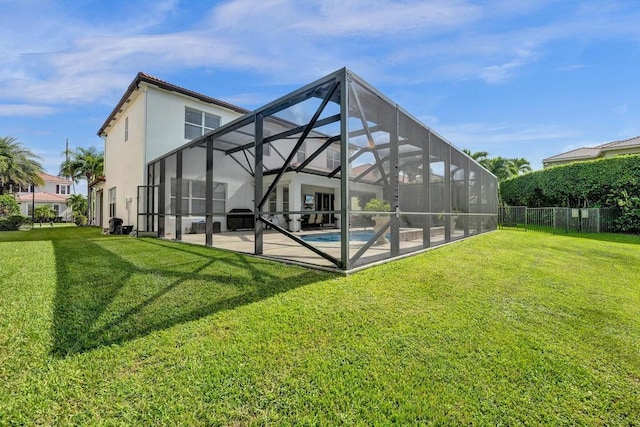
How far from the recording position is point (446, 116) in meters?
13.0

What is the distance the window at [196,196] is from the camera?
38.1 feet

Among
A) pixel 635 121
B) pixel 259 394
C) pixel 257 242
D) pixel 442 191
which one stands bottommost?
pixel 259 394

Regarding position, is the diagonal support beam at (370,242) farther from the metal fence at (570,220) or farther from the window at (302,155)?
the metal fence at (570,220)

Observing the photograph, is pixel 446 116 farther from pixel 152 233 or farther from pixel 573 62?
pixel 152 233

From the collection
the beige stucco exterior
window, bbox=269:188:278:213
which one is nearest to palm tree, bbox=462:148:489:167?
window, bbox=269:188:278:213

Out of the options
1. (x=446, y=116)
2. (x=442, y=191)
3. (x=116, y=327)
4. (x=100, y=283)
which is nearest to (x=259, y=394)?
(x=116, y=327)

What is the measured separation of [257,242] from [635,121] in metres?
31.0

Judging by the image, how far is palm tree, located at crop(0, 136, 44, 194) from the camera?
813 inches

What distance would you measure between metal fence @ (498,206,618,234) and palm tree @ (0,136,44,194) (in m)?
34.1

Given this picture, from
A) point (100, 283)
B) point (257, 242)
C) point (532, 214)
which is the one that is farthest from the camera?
point (532, 214)

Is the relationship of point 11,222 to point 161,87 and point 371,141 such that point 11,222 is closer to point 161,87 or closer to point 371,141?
point 161,87

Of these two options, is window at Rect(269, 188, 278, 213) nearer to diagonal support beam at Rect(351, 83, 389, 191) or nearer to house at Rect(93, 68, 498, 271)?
house at Rect(93, 68, 498, 271)

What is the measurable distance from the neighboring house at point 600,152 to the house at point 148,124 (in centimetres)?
2615

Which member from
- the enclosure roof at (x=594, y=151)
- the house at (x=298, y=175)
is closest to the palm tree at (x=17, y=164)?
the house at (x=298, y=175)
